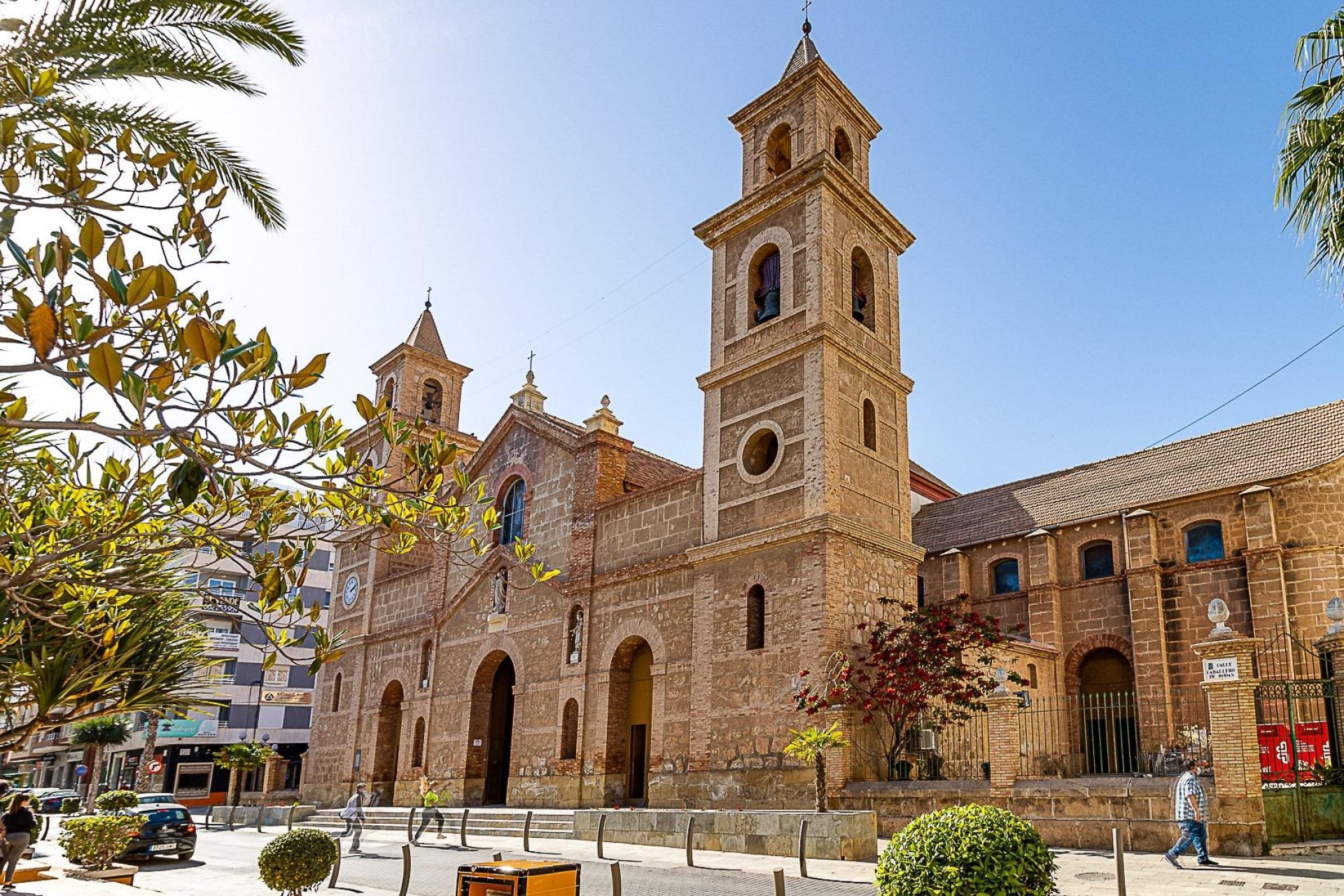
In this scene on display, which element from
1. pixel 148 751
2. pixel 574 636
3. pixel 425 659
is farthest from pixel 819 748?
pixel 148 751

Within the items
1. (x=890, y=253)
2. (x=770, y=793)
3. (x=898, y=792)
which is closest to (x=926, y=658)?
(x=898, y=792)

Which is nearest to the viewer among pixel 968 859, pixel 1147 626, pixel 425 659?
pixel 968 859

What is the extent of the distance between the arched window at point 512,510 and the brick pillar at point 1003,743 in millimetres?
15627

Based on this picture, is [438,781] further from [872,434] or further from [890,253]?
[890,253]


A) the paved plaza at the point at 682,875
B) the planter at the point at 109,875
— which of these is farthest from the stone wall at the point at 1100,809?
the planter at the point at 109,875

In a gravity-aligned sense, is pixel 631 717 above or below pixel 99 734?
above

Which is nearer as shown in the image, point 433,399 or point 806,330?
point 806,330

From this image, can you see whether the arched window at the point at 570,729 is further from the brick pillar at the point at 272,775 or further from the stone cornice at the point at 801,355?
the brick pillar at the point at 272,775

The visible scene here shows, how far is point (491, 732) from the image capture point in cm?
2836

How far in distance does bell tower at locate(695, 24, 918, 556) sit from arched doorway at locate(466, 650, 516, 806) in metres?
9.72

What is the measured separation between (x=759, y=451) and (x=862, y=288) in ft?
16.4

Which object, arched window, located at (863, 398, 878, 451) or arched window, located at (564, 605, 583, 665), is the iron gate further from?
arched window, located at (564, 605, 583, 665)

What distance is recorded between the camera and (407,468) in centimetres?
646

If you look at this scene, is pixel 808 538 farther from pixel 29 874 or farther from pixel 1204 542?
pixel 29 874
